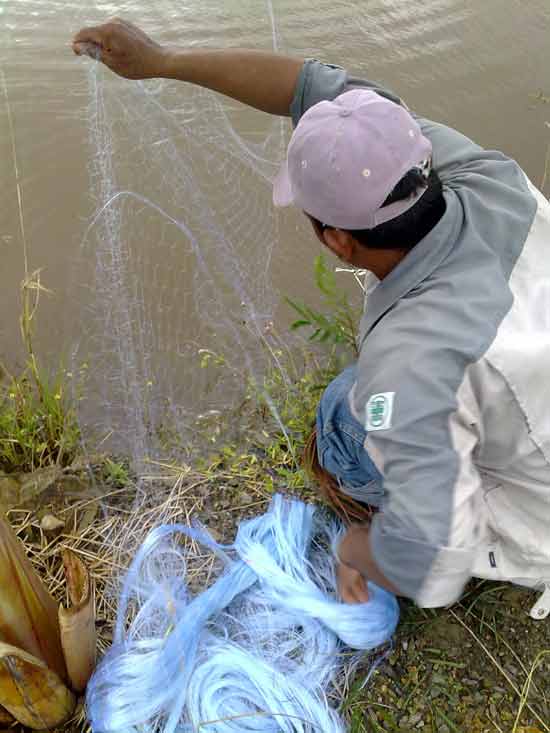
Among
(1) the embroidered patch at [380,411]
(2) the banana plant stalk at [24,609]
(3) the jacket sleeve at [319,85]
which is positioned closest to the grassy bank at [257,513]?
(2) the banana plant stalk at [24,609]

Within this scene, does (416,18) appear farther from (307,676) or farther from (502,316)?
(307,676)

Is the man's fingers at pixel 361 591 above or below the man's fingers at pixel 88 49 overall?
below

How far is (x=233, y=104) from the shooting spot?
3463 millimetres

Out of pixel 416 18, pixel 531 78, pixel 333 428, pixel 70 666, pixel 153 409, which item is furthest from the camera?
pixel 416 18

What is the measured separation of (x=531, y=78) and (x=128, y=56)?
2557mm

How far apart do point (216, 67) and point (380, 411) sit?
1.12 meters

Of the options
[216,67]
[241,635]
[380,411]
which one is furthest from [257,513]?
[216,67]

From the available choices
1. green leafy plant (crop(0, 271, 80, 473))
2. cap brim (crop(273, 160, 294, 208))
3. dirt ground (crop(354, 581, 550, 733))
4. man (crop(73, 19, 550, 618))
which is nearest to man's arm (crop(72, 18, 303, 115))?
cap brim (crop(273, 160, 294, 208))

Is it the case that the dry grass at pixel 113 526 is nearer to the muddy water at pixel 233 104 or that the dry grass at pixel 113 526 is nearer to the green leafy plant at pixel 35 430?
the green leafy plant at pixel 35 430

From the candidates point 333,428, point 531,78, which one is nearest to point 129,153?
point 333,428

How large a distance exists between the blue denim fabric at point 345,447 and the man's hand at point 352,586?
7.5 inches

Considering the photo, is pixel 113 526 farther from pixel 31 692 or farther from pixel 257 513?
pixel 31 692

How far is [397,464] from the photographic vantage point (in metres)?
1.36

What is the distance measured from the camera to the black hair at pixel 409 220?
142cm
